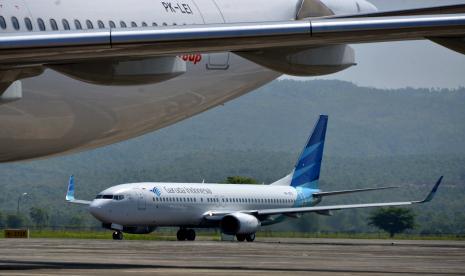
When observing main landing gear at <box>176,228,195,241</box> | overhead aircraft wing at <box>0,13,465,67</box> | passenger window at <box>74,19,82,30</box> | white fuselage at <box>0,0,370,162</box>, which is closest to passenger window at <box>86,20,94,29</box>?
white fuselage at <box>0,0,370,162</box>

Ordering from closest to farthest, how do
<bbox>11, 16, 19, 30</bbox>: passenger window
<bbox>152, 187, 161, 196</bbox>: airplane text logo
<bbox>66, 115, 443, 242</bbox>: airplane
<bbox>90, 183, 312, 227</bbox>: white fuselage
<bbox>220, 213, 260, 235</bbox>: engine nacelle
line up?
<bbox>11, 16, 19, 30</bbox>: passenger window
<bbox>90, 183, 312, 227</bbox>: white fuselage
<bbox>66, 115, 443, 242</bbox>: airplane
<bbox>152, 187, 161, 196</bbox>: airplane text logo
<bbox>220, 213, 260, 235</bbox>: engine nacelle

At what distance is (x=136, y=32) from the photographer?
14664 mm

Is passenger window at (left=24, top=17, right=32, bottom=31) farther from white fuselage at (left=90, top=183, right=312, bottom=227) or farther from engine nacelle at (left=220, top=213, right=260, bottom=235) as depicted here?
engine nacelle at (left=220, top=213, right=260, bottom=235)

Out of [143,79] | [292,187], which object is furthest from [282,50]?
[292,187]

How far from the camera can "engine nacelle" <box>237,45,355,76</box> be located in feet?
52.5

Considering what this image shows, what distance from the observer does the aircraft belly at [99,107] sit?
16781 mm

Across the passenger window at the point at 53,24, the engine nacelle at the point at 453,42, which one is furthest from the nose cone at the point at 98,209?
the engine nacelle at the point at 453,42

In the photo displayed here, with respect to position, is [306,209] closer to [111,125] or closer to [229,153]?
[111,125]

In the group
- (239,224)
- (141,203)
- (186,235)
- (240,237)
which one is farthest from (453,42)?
(186,235)

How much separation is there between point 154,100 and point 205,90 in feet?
4.31

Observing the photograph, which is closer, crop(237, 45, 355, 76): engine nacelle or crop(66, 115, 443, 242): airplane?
crop(237, 45, 355, 76): engine nacelle

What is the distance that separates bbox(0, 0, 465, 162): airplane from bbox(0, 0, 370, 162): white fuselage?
0.02 meters

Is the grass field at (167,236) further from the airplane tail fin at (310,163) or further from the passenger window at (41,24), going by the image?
the passenger window at (41,24)

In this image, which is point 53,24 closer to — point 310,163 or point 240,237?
point 240,237
